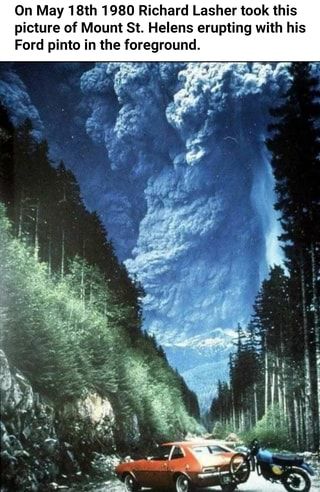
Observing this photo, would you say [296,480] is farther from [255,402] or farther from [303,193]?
[303,193]

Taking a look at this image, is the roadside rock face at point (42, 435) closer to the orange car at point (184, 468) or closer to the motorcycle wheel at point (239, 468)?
the orange car at point (184, 468)

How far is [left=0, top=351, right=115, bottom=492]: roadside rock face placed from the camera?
24.4 feet

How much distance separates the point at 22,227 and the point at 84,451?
423 centimetres

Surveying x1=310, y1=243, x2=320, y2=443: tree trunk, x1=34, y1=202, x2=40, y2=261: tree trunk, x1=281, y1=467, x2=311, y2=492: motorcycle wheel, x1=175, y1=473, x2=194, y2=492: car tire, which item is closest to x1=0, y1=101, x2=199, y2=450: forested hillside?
x1=34, y1=202, x2=40, y2=261: tree trunk

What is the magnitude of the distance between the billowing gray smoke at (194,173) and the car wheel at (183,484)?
9.22 feet

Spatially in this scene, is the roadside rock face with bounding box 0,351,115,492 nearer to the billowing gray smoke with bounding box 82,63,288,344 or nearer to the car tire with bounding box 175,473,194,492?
the car tire with bounding box 175,473,194,492

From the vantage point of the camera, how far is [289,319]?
398 inches

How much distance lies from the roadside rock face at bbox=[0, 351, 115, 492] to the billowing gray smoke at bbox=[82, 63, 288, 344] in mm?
A: 2084

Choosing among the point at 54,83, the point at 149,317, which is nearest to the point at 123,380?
the point at 149,317

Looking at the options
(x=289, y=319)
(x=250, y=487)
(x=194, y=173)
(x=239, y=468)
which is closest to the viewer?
(x=239, y=468)

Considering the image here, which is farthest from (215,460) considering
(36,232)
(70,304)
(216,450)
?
(36,232)

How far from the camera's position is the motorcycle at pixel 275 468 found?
25.8 ft

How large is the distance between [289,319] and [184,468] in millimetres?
3861

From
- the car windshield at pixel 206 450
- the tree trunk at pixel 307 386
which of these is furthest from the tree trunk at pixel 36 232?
the tree trunk at pixel 307 386
